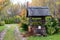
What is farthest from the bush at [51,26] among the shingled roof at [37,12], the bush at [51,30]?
the shingled roof at [37,12]

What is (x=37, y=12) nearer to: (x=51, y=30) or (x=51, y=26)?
(x=51, y=26)

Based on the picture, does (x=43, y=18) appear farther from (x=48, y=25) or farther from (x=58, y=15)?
(x=58, y=15)

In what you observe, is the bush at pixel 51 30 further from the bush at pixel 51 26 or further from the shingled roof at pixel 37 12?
the shingled roof at pixel 37 12

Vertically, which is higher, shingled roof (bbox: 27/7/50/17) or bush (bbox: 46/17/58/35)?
shingled roof (bbox: 27/7/50/17)

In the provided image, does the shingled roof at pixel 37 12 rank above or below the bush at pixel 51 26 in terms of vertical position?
above

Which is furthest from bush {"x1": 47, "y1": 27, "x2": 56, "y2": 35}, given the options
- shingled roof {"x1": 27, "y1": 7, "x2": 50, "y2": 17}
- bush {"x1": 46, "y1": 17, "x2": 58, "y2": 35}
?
shingled roof {"x1": 27, "y1": 7, "x2": 50, "y2": 17}

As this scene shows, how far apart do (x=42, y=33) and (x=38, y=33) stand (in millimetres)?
471

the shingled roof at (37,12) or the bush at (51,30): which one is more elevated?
the shingled roof at (37,12)

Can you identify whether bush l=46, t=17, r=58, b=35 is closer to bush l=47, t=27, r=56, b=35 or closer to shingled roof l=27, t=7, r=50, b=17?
bush l=47, t=27, r=56, b=35

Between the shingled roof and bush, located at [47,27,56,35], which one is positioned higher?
the shingled roof

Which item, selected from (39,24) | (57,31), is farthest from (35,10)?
(57,31)

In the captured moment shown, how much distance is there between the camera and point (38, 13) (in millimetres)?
20625

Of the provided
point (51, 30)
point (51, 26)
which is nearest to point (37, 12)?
point (51, 26)

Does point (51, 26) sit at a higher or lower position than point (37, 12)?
lower
